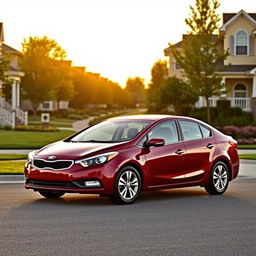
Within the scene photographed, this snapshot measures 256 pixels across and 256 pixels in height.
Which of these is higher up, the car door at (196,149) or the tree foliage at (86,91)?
the tree foliage at (86,91)

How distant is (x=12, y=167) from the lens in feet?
62.7

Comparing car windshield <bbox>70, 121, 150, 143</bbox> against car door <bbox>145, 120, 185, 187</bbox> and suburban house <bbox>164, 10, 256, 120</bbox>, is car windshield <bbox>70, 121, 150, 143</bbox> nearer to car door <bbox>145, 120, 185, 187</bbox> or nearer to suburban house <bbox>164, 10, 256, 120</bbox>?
car door <bbox>145, 120, 185, 187</bbox>

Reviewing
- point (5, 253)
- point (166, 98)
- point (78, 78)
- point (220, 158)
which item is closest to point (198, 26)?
point (166, 98)

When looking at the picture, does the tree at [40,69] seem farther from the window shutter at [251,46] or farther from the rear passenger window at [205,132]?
the rear passenger window at [205,132]

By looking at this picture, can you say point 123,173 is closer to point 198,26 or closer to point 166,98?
point 198,26

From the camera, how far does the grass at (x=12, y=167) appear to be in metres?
17.9

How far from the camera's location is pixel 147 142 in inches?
512

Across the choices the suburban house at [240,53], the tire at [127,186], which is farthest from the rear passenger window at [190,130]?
the suburban house at [240,53]

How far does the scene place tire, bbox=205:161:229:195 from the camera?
14.2 m

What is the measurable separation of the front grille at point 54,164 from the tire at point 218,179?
10.6 ft

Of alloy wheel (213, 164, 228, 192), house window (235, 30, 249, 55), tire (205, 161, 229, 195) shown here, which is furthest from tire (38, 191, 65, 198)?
house window (235, 30, 249, 55)

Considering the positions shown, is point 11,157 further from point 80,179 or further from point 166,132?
point 80,179

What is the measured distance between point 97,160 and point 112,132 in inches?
52.6

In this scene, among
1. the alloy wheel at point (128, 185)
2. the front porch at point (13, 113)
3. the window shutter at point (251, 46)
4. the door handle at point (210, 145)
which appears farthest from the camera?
the window shutter at point (251, 46)
